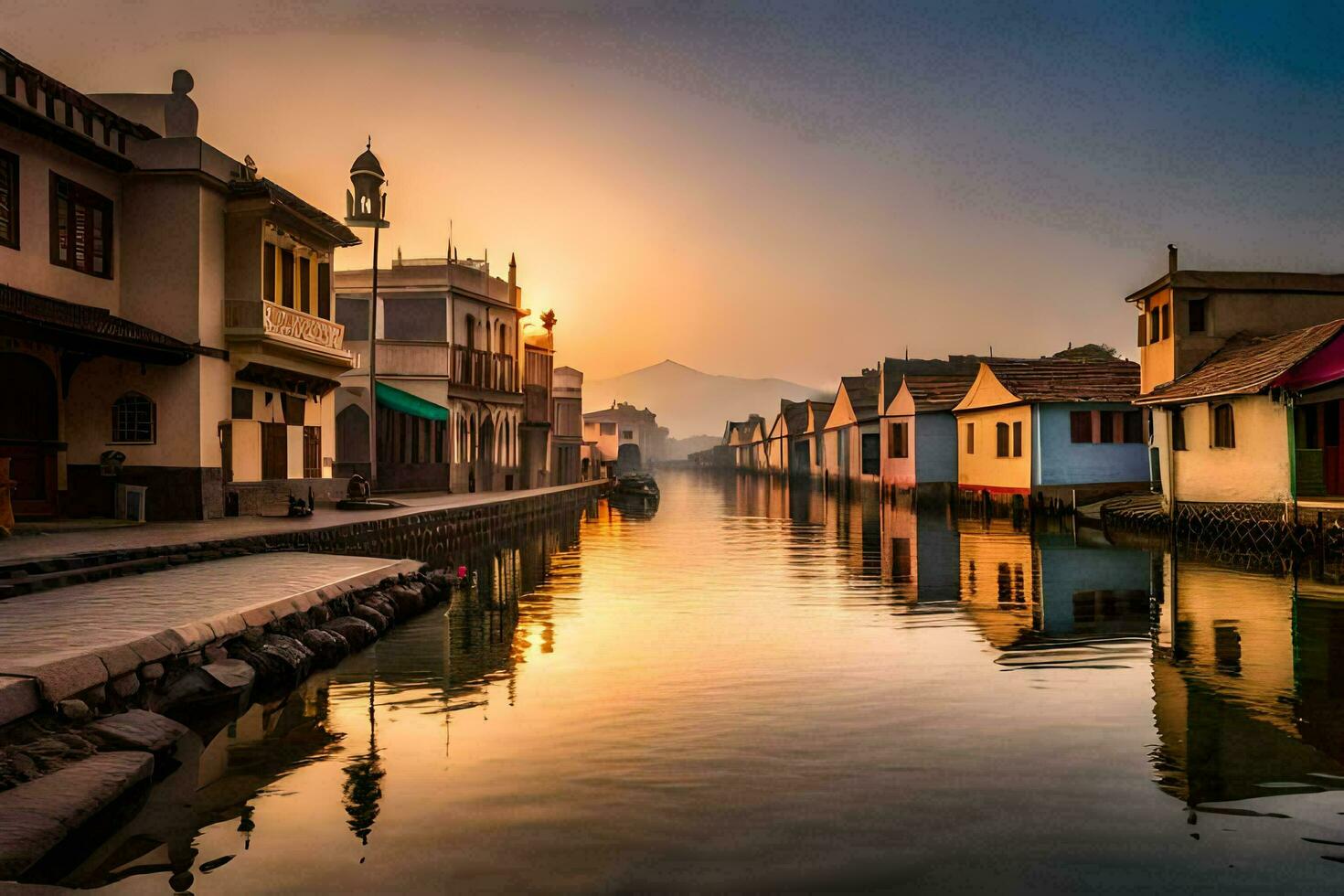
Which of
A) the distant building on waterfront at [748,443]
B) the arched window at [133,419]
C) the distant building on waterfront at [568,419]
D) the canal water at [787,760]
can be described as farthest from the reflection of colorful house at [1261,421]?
the distant building on waterfront at [748,443]

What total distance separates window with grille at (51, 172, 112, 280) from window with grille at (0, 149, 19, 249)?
1095mm

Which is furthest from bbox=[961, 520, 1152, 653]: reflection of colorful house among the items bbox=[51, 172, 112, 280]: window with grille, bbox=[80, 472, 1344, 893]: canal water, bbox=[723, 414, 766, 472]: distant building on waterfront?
bbox=[723, 414, 766, 472]: distant building on waterfront

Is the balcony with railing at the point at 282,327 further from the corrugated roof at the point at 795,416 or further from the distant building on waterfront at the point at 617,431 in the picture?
the corrugated roof at the point at 795,416

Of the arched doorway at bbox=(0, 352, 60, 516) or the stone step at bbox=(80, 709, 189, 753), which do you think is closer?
the stone step at bbox=(80, 709, 189, 753)

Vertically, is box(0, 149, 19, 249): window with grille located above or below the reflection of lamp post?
below

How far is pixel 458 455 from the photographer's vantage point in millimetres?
42250

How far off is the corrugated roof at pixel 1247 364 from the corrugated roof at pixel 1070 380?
20.1ft

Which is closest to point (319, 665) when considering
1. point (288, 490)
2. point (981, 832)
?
point (981, 832)

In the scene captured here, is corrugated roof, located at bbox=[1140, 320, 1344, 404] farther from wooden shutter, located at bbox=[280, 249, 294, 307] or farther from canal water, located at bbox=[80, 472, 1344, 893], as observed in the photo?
wooden shutter, located at bbox=[280, 249, 294, 307]

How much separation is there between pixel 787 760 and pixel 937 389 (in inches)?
1670

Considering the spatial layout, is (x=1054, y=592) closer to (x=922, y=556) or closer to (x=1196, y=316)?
(x=922, y=556)

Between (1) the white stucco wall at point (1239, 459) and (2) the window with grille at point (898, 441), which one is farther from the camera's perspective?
(2) the window with grille at point (898, 441)

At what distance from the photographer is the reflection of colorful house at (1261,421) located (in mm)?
23969

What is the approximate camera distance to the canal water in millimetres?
6020
